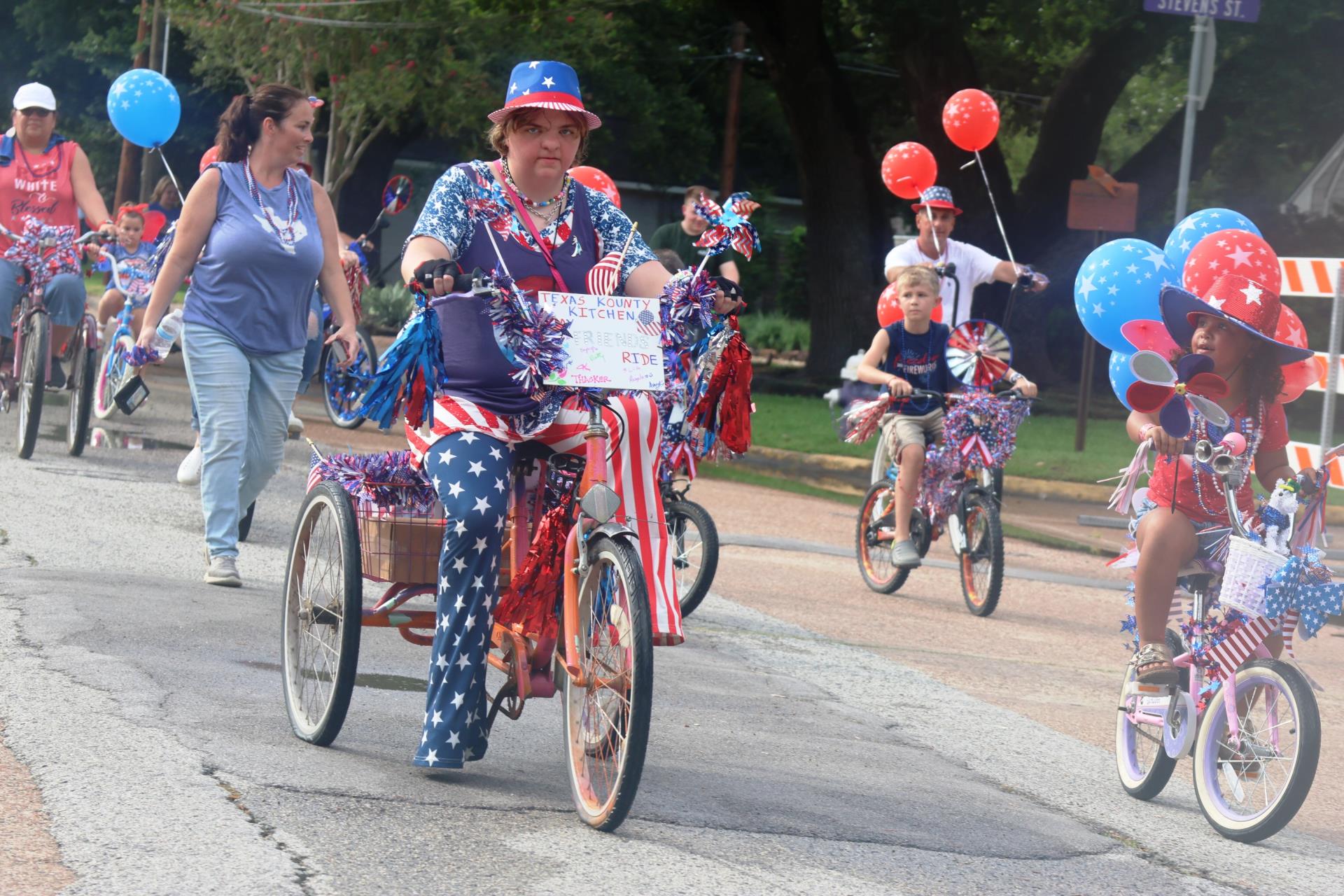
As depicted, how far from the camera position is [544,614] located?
4902 mm

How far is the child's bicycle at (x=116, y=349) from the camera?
1275 cm

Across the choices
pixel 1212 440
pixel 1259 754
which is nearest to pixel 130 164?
pixel 1212 440

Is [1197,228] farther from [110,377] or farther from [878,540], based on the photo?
[110,377]

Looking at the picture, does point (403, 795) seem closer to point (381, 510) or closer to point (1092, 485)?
point (381, 510)

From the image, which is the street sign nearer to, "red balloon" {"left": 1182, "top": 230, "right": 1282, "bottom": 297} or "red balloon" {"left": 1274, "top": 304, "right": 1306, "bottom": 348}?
"red balloon" {"left": 1182, "top": 230, "right": 1282, "bottom": 297}

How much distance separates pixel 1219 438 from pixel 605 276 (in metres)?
1.95

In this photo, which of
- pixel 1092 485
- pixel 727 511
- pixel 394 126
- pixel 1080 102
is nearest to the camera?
pixel 727 511

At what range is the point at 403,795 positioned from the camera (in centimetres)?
479

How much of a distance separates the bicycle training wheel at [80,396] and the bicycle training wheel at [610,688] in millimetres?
7635

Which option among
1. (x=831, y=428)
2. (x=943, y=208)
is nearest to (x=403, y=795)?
(x=943, y=208)

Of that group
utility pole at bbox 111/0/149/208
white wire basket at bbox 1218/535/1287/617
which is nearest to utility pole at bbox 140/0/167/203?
utility pole at bbox 111/0/149/208

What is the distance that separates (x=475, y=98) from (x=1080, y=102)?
8744mm

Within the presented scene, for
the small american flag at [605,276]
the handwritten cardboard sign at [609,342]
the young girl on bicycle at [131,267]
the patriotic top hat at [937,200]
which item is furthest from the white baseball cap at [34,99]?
the handwritten cardboard sign at [609,342]

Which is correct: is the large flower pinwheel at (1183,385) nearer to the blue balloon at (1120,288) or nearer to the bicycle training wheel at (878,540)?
the blue balloon at (1120,288)
